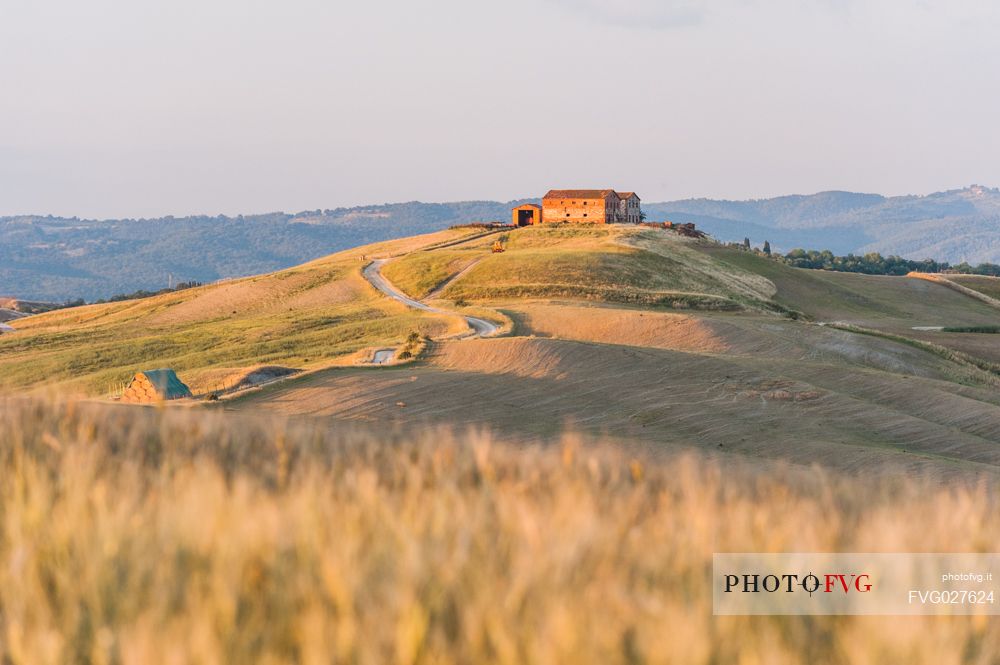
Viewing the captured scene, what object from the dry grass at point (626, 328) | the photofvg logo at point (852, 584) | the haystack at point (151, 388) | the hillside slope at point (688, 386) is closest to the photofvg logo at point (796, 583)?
the photofvg logo at point (852, 584)

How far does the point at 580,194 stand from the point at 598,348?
95.6 m

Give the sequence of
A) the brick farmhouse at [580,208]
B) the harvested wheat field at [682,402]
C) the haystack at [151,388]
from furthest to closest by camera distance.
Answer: the brick farmhouse at [580,208]
the haystack at [151,388]
the harvested wheat field at [682,402]

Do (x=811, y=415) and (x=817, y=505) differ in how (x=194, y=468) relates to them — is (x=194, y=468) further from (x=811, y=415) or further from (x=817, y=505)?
(x=811, y=415)

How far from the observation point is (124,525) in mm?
4520

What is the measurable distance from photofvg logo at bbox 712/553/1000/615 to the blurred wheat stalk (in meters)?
0.08

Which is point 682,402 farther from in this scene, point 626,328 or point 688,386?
point 626,328

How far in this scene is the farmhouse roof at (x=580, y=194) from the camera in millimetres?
143875

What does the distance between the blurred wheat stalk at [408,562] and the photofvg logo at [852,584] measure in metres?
0.08

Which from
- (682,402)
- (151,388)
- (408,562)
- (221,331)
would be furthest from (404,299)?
(408,562)

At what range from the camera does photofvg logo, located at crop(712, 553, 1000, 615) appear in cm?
435

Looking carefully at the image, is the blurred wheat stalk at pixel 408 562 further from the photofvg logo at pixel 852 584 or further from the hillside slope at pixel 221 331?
the hillside slope at pixel 221 331

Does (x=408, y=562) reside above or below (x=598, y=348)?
above

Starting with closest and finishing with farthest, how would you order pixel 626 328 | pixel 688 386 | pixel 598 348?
pixel 688 386 < pixel 598 348 < pixel 626 328

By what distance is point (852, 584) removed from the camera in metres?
4.82
